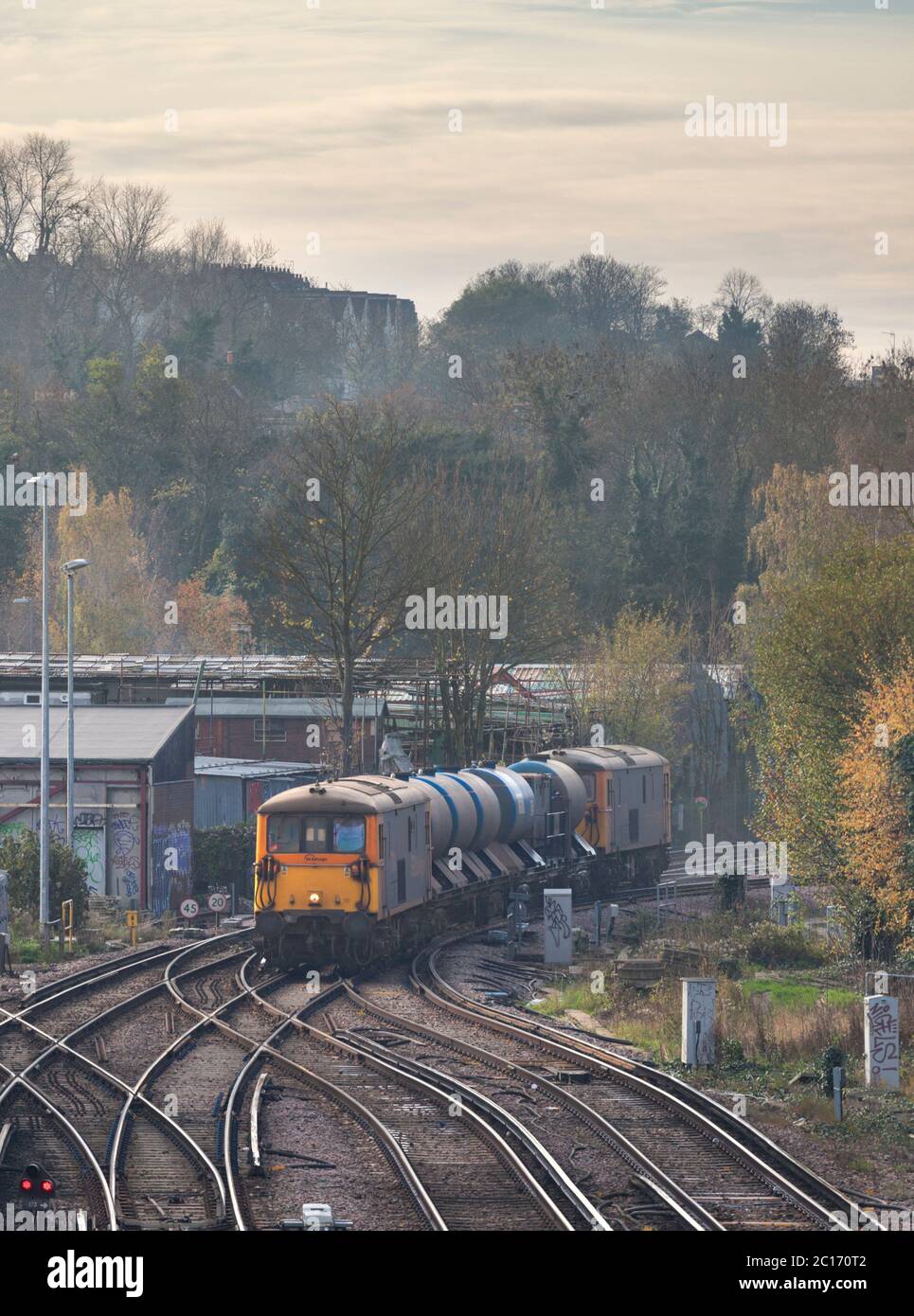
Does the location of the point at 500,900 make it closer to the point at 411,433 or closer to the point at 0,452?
the point at 411,433

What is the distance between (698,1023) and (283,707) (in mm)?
34286

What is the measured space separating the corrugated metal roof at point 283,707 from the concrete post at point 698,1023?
106 ft

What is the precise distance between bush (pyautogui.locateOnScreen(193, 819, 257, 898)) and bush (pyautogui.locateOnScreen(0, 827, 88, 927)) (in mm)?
7954

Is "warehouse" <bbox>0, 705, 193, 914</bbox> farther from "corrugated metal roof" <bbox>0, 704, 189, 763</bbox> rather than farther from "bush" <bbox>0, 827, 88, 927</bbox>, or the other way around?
"bush" <bbox>0, 827, 88, 927</bbox>

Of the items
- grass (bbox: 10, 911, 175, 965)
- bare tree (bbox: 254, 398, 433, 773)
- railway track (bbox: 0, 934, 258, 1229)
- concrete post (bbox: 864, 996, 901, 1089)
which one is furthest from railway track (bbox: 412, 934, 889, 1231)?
bare tree (bbox: 254, 398, 433, 773)

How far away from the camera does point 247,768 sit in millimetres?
49312

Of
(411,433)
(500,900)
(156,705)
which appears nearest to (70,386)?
(411,433)

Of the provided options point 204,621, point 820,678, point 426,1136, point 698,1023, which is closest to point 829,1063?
point 698,1023

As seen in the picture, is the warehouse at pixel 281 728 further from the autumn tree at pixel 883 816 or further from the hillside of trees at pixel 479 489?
the autumn tree at pixel 883 816

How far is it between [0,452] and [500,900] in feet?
166

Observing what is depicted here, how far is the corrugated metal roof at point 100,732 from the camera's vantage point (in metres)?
41.3

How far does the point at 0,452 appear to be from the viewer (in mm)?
79625

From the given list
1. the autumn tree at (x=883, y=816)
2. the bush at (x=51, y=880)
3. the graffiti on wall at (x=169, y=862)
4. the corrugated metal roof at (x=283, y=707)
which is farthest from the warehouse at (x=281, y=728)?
the autumn tree at (x=883, y=816)

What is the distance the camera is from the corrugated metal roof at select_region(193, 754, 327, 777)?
47516 mm
